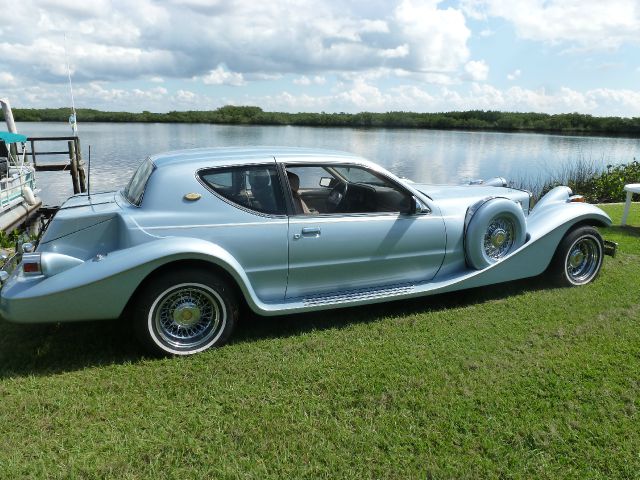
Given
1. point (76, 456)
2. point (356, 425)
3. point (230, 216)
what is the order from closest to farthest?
point (76, 456), point (356, 425), point (230, 216)

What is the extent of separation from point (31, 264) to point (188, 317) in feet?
3.76

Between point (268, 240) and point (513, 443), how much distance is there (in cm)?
220

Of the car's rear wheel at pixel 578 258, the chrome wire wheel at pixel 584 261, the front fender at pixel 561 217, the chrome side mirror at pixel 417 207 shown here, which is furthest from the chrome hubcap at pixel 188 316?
the chrome wire wheel at pixel 584 261

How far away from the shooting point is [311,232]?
3947 millimetres

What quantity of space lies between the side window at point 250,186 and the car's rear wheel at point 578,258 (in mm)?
3138

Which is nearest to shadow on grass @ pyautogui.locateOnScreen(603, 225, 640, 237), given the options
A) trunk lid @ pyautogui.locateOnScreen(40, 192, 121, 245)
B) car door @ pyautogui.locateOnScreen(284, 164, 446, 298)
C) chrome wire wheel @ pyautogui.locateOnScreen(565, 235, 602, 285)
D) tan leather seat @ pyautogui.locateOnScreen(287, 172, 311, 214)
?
chrome wire wheel @ pyautogui.locateOnScreen(565, 235, 602, 285)

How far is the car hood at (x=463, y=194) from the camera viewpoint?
15.5ft

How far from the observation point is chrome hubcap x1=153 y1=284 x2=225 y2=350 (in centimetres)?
358

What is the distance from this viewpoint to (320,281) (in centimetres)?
411

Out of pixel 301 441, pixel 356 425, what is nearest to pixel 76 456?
pixel 301 441

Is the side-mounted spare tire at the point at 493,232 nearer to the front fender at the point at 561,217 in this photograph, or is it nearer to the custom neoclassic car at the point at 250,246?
the custom neoclassic car at the point at 250,246

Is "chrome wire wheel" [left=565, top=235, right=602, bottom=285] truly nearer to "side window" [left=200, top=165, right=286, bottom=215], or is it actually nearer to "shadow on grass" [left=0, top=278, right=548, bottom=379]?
"shadow on grass" [left=0, top=278, right=548, bottom=379]

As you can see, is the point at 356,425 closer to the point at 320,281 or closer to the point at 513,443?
the point at 513,443

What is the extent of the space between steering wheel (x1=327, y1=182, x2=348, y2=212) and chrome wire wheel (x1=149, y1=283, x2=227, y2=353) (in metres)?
1.53
